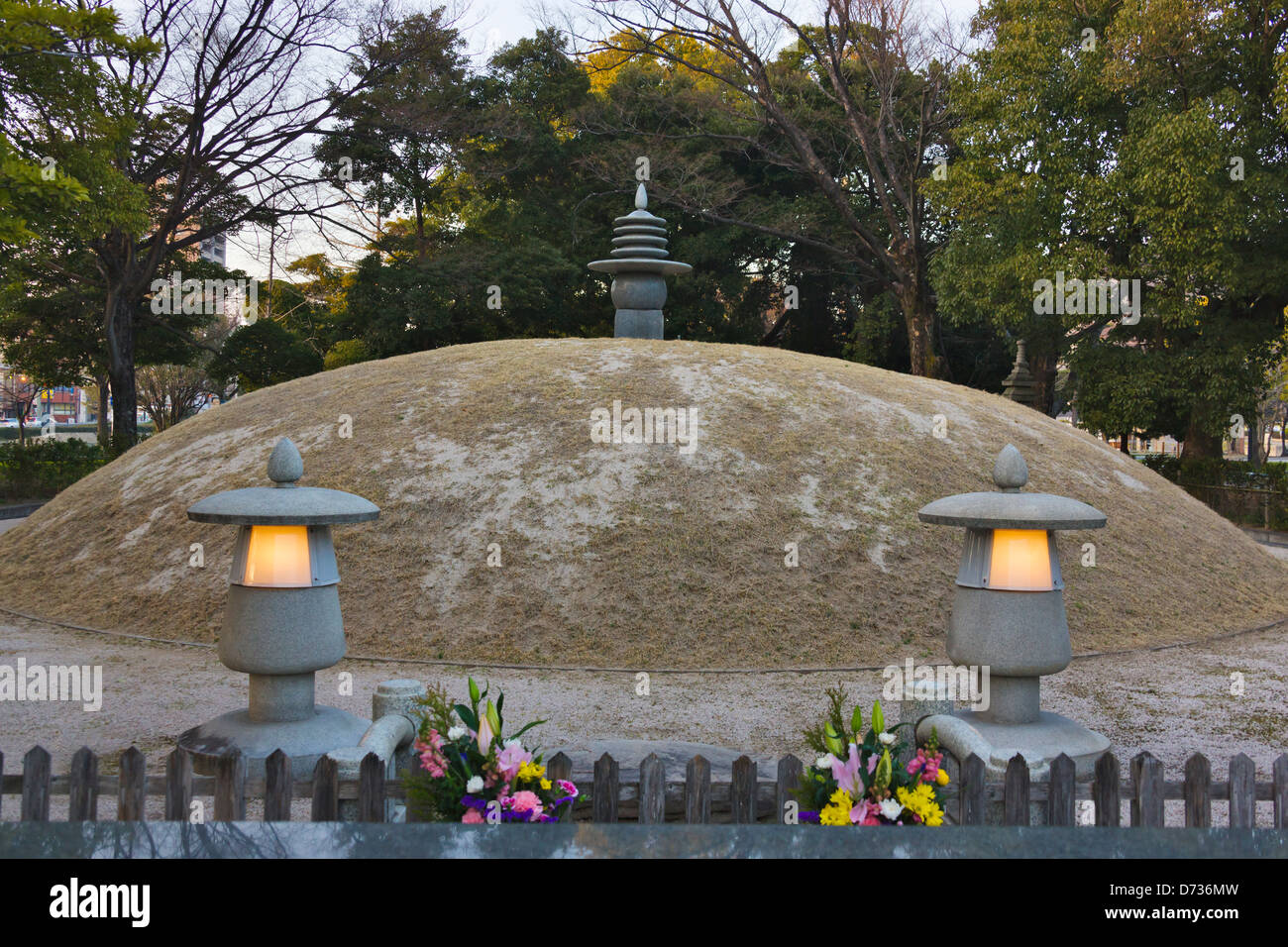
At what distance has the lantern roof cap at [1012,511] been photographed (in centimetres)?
615

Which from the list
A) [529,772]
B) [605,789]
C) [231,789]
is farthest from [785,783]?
[231,789]

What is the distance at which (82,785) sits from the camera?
405 cm

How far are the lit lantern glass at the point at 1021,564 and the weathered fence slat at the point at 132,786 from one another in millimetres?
4533

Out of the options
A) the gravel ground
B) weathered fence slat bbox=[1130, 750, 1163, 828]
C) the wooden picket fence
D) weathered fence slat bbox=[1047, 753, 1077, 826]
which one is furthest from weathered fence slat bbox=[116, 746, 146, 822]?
weathered fence slat bbox=[1130, 750, 1163, 828]

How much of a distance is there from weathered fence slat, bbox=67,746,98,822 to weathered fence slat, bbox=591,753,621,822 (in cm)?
193

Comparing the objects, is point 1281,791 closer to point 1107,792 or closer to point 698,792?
point 1107,792

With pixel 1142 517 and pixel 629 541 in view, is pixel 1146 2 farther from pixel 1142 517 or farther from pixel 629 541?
pixel 629 541

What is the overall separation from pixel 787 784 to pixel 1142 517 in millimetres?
11807

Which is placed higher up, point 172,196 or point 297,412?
point 172,196

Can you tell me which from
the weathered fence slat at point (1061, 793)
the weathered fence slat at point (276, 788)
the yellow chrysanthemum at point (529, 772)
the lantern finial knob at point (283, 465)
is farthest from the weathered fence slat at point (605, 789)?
the lantern finial knob at point (283, 465)

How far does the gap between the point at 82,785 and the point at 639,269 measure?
14.5 m

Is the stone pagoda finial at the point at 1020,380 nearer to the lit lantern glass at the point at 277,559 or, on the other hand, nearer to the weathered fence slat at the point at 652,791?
the lit lantern glass at the point at 277,559

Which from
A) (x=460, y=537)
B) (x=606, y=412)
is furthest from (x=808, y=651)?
(x=606, y=412)

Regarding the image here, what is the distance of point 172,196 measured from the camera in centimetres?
2902
